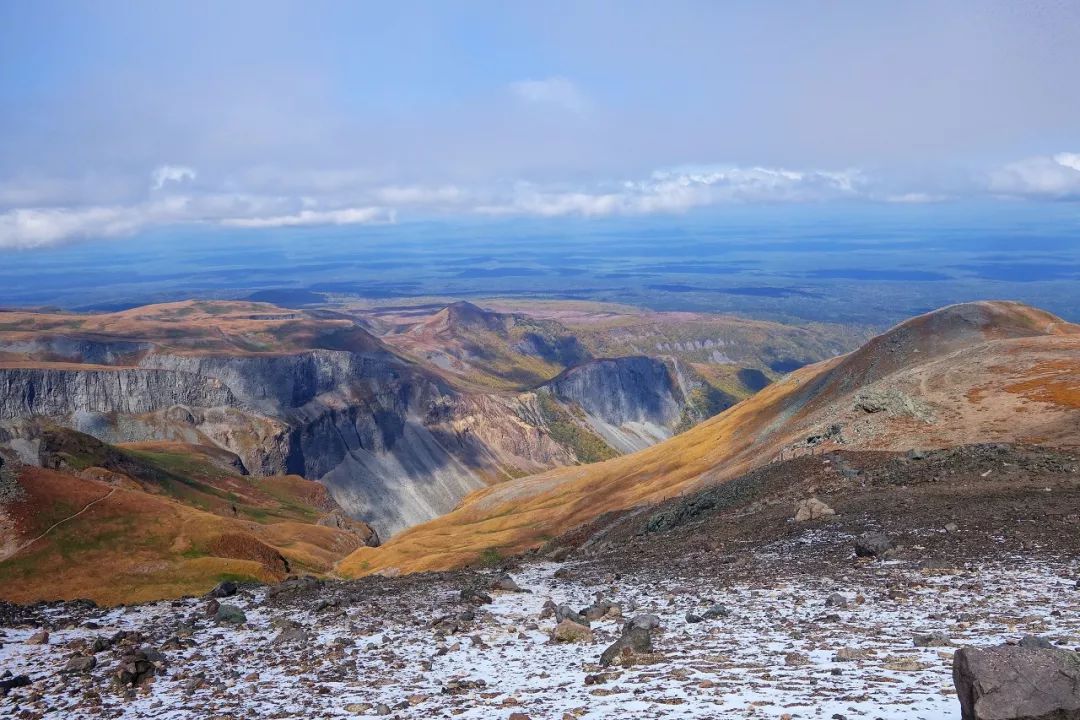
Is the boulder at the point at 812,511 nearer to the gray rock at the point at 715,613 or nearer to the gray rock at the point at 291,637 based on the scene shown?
the gray rock at the point at 715,613

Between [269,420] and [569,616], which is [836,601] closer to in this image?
[569,616]

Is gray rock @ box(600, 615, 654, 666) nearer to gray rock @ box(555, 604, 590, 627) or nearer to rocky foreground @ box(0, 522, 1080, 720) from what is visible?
rocky foreground @ box(0, 522, 1080, 720)

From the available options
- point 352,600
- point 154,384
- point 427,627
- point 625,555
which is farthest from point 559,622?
point 154,384

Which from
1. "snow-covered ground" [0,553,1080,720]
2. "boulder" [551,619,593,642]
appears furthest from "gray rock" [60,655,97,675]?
"boulder" [551,619,593,642]

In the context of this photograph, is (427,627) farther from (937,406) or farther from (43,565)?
(43,565)

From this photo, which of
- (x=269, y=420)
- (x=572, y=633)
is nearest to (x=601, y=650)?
(x=572, y=633)
